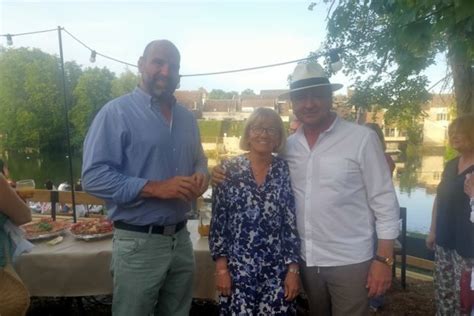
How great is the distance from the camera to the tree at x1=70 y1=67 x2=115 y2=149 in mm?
38688

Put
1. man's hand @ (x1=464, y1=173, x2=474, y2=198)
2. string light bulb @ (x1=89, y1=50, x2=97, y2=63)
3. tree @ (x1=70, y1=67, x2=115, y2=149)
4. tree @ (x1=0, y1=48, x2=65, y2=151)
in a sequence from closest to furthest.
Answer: man's hand @ (x1=464, y1=173, x2=474, y2=198) → string light bulb @ (x1=89, y1=50, x2=97, y2=63) → tree @ (x1=70, y1=67, x2=115, y2=149) → tree @ (x1=0, y1=48, x2=65, y2=151)

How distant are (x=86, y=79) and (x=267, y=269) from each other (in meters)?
45.4

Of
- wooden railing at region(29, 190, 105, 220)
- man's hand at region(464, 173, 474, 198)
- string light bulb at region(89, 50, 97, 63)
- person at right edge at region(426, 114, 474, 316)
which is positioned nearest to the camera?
man's hand at region(464, 173, 474, 198)

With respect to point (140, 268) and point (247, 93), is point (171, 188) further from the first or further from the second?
point (247, 93)

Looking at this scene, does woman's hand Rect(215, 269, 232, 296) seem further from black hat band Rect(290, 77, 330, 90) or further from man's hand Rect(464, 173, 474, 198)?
man's hand Rect(464, 173, 474, 198)

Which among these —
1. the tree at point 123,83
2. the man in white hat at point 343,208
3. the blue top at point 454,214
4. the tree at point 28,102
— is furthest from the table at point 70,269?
the tree at point 123,83

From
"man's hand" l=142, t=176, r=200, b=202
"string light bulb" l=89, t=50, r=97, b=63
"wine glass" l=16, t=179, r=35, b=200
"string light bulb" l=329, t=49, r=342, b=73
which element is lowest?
"wine glass" l=16, t=179, r=35, b=200

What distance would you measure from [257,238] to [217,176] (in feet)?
1.26

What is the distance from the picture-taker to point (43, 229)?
10.8 ft

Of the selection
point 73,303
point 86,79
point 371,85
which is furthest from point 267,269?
point 86,79

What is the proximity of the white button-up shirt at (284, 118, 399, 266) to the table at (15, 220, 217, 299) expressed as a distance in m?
1.18

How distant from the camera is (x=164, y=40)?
6.70 feet

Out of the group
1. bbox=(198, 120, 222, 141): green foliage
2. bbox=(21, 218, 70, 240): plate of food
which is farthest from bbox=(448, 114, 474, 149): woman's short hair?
bbox=(198, 120, 222, 141): green foliage

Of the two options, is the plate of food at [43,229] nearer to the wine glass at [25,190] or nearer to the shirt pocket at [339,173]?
the wine glass at [25,190]
